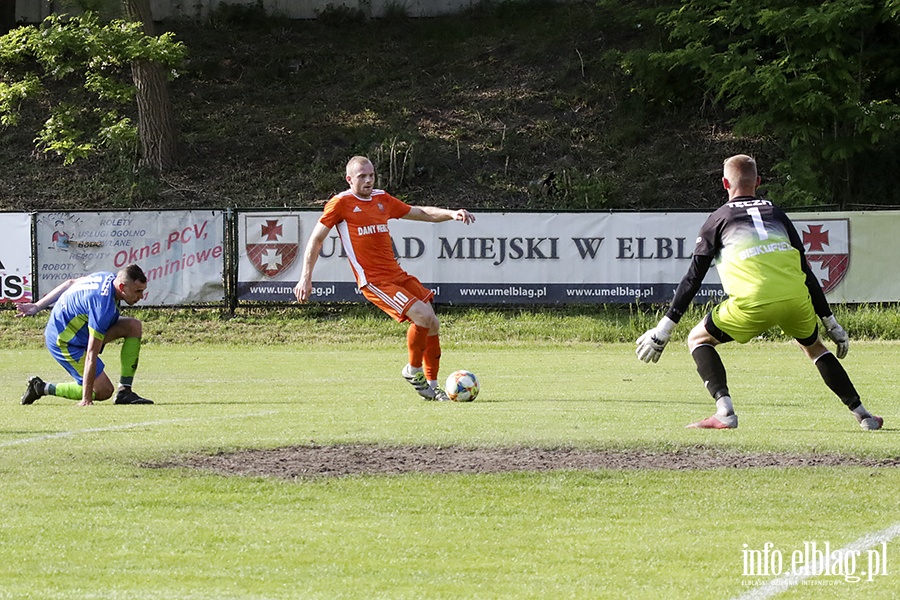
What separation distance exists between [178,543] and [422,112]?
99.8 feet

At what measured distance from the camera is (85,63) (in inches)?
1271

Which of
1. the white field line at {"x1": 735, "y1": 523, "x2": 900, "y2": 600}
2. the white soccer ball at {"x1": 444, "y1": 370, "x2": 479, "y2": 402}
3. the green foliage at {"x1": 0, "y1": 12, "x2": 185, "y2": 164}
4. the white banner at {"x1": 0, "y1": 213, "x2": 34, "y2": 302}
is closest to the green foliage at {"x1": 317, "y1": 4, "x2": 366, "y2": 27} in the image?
the green foliage at {"x1": 0, "y1": 12, "x2": 185, "y2": 164}

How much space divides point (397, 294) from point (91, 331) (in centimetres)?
304

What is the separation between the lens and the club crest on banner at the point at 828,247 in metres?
23.1

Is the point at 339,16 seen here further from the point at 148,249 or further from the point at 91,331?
the point at 91,331

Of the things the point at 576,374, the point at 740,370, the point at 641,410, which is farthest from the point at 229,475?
the point at 740,370

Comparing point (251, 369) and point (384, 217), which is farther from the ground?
point (384, 217)

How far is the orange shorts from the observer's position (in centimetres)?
1263

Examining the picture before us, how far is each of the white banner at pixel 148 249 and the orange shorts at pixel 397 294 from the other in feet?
38.1

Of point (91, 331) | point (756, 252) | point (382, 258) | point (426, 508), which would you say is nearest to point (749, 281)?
point (756, 252)

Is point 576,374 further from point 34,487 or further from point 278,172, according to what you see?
point 278,172

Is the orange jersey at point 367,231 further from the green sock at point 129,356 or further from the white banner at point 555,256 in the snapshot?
the white banner at point 555,256

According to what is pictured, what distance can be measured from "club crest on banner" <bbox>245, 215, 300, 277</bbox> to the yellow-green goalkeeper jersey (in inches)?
610

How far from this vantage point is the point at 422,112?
3578 centimetres
